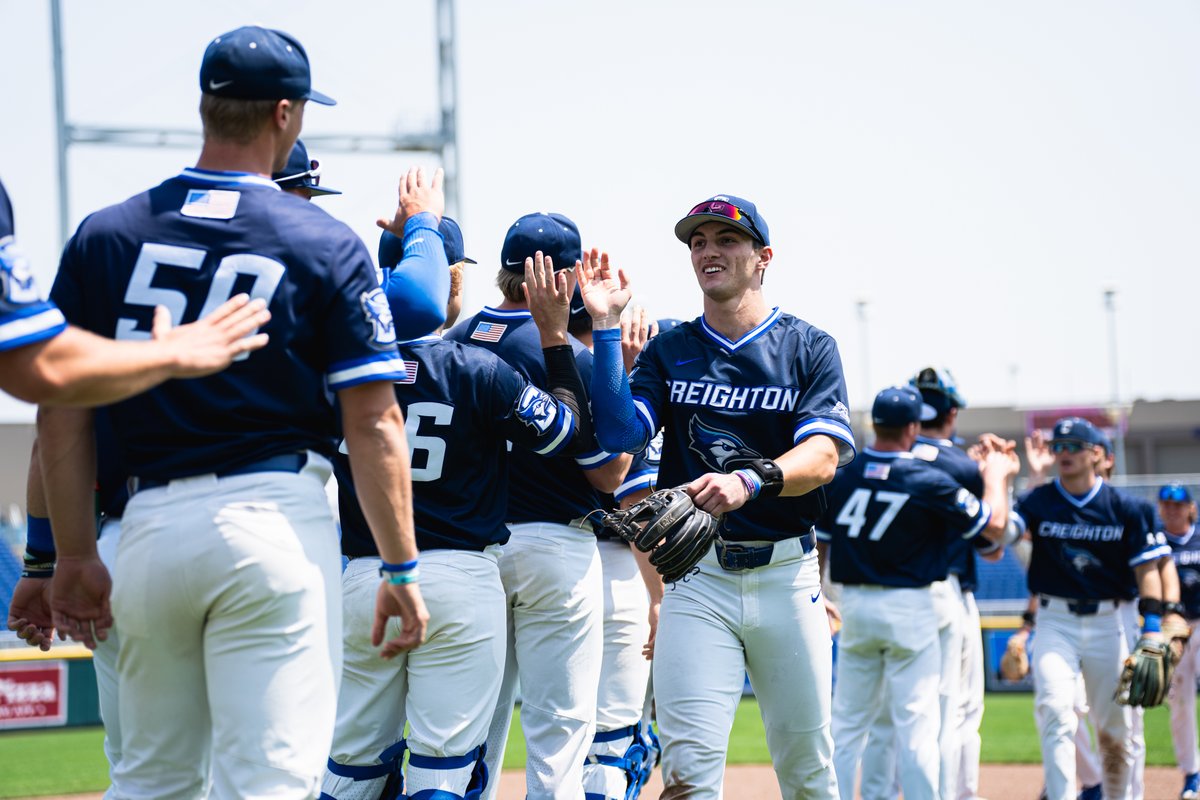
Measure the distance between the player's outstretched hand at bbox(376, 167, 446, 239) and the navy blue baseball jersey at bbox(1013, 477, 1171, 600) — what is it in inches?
215

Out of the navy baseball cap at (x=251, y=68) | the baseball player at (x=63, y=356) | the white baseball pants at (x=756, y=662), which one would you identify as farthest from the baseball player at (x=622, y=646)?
the baseball player at (x=63, y=356)

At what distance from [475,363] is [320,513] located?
1.42 meters

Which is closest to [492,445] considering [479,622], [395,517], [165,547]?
[479,622]

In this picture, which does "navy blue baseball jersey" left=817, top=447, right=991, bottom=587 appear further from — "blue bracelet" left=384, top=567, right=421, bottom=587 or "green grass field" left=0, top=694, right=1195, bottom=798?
"blue bracelet" left=384, top=567, right=421, bottom=587

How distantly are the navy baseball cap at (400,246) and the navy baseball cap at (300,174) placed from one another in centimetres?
44

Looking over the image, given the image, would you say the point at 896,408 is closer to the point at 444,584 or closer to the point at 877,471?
the point at 877,471

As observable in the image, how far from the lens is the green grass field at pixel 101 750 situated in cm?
1084

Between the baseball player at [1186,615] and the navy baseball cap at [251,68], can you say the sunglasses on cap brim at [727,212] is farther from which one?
the baseball player at [1186,615]

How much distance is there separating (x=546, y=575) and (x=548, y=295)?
1.09m

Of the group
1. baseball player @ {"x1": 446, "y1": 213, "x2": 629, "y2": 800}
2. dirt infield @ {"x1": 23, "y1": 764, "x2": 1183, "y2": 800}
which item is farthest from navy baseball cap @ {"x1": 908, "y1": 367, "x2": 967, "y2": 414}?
baseball player @ {"x1": 446, "y1": 213, "x2": 629, "y2": 800}

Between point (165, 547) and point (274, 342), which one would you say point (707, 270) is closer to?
point (274, 342)

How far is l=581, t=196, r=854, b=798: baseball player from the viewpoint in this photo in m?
4.67

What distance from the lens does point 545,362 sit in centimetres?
486

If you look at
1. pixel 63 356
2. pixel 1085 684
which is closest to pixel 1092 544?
pixel 1085 684
